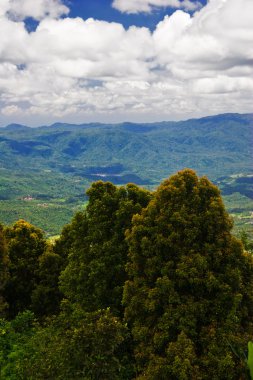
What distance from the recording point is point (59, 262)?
122 ft

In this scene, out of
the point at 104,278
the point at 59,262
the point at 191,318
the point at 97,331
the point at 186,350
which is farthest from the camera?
the point at 59,262

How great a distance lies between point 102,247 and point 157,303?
7.88m

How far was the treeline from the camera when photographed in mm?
17547

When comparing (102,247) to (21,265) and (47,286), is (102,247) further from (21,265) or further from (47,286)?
(21,265)

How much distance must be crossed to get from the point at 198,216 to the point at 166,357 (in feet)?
24.7

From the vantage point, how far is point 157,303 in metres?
21.3

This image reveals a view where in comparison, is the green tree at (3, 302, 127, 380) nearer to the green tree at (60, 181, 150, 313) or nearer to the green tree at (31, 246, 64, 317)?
the green tree at (60, 181, 150, 313)

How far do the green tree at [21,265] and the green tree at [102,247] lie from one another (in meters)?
7.66

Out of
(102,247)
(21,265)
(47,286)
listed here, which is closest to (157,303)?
(102,247)

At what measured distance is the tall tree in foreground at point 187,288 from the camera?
19598 millimetres

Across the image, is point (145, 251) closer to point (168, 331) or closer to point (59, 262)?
point (168, 331)

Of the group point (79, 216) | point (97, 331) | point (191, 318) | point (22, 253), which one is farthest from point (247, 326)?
point (22, 253)

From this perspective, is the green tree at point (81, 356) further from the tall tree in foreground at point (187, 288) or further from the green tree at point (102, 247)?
the green tree at point (102, 247)

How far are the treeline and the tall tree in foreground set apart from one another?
0.18 ft
